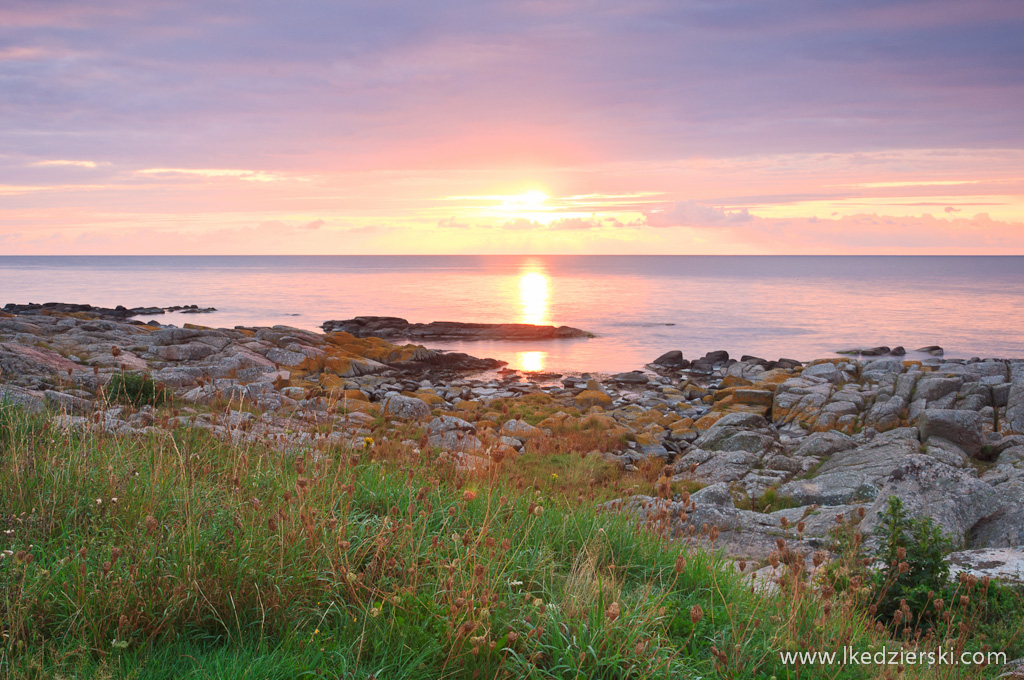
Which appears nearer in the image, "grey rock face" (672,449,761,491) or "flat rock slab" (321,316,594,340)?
"grey rock face" (672,449,761,491)

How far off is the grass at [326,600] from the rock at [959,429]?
12.0 m

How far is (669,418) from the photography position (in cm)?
2169

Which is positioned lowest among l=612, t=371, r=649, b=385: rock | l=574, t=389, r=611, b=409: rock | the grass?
l=574, t=389, r=611, b=409: rock

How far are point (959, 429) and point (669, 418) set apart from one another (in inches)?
347

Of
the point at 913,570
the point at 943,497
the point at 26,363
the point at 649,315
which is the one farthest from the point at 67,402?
the point at 649,315

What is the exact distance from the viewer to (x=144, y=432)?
6.79 meters

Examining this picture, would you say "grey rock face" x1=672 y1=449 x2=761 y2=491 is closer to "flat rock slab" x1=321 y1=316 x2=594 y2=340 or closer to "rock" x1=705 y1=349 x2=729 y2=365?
"rock" x1=705 y1=349 x2=729 y2=365

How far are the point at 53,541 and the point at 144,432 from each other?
3141 millimetres

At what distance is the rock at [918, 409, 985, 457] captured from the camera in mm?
14195

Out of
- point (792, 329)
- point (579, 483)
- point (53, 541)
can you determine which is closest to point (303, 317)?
point (792, 329)

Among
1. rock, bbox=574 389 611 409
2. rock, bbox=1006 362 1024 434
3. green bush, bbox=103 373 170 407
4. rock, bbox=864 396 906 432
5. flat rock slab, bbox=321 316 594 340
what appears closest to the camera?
green bush, bbox=103 373 170 407

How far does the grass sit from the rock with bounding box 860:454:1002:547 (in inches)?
136

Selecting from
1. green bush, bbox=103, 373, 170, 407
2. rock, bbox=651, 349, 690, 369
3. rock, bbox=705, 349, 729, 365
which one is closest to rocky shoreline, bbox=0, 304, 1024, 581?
green bush, bbox=103, 373, 170, 407

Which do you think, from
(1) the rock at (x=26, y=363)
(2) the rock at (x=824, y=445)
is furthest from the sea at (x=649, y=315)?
(1) the rock at (x=26, y=363)
